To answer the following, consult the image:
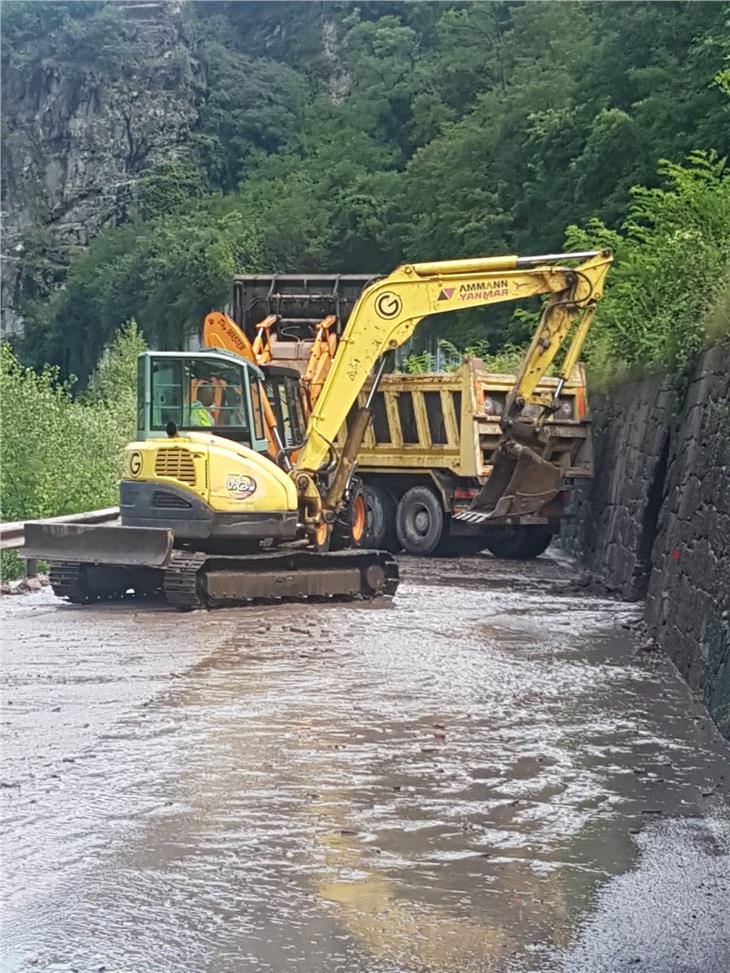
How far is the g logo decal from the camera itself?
57.9ft

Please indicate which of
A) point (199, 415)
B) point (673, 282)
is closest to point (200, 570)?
point (199, 415)

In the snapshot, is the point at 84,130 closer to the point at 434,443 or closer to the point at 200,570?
the point at 434,443

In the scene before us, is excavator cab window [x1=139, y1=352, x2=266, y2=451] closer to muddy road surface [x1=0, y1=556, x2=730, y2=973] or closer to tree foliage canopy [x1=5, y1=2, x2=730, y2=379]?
muddy road surface [x1=0, y1=556, x2=730, y2=973]

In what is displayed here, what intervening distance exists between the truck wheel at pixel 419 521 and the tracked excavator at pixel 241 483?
4491mm

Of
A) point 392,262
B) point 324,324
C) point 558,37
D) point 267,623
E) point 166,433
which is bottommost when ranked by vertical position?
point 267,623

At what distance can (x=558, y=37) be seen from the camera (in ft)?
227

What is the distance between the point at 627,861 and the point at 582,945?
118 centimetres

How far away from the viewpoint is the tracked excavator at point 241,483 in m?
15.5

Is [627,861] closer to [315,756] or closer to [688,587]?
[315,756]

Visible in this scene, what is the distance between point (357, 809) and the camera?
24.3ft

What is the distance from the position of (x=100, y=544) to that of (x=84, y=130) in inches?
3635

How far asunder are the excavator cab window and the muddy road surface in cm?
379

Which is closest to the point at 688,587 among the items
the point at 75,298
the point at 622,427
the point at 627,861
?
the point at 627,861

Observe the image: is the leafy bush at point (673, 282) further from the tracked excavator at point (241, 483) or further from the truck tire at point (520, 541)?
the truck tire at point (520, 541)
